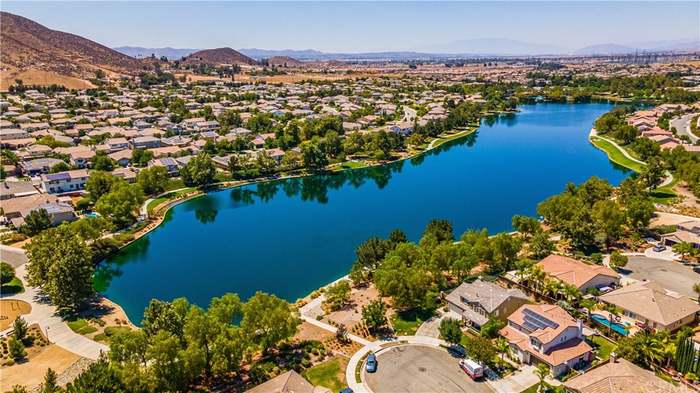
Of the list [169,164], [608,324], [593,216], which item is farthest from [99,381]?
[169,164]

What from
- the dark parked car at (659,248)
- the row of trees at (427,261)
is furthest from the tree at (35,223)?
the dark parked car at (659,248)

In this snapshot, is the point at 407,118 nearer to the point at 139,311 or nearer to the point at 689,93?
the point at 689,93

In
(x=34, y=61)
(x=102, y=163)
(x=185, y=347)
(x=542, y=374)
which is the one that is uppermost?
(x=34, y=61)

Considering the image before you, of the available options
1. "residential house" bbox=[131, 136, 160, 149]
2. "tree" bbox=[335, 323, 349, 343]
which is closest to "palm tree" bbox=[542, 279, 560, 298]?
"tree" bbox=[335, 323, 349, 343]

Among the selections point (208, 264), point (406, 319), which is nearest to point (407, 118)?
point (208, 264)

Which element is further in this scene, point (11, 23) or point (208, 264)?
point (11, 23)

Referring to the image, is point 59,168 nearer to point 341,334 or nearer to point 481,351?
point 341,334

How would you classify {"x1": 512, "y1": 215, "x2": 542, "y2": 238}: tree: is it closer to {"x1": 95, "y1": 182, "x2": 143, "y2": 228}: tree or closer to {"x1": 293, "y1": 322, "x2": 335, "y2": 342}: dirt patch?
{"x1": 293, "y1": 322, "x2": 335, "y2": 342}: dirt patch
